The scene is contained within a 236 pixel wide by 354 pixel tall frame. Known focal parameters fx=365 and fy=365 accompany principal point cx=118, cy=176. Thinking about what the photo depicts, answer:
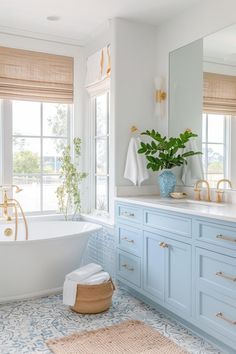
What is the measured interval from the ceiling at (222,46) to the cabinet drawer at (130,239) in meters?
1.62

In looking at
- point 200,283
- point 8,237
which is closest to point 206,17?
point 200,283

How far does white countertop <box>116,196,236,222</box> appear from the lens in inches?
90.6

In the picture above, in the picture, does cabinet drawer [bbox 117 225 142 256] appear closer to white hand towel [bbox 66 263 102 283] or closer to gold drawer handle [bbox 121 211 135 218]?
gold drawer handle [bbox 121 211 135 218]

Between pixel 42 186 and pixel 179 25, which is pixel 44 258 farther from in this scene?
pixel 179 25

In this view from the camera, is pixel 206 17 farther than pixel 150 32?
No

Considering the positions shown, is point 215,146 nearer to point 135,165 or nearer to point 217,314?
point 135,165

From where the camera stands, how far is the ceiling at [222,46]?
2.94 m

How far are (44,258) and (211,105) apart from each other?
6.55ft

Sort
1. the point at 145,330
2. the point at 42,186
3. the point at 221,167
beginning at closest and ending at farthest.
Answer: the point at 145,330, the point at 221,167, the point at 42,186

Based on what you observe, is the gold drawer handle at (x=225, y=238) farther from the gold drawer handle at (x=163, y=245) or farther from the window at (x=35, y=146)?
the window at (x=35, y=146)

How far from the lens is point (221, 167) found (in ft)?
10.2

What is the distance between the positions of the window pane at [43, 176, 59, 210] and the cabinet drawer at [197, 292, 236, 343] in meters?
2.34

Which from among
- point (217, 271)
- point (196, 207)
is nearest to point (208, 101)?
point (196, 207)

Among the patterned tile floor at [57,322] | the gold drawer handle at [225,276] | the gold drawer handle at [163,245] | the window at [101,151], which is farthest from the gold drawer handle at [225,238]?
the window at [101,151]
